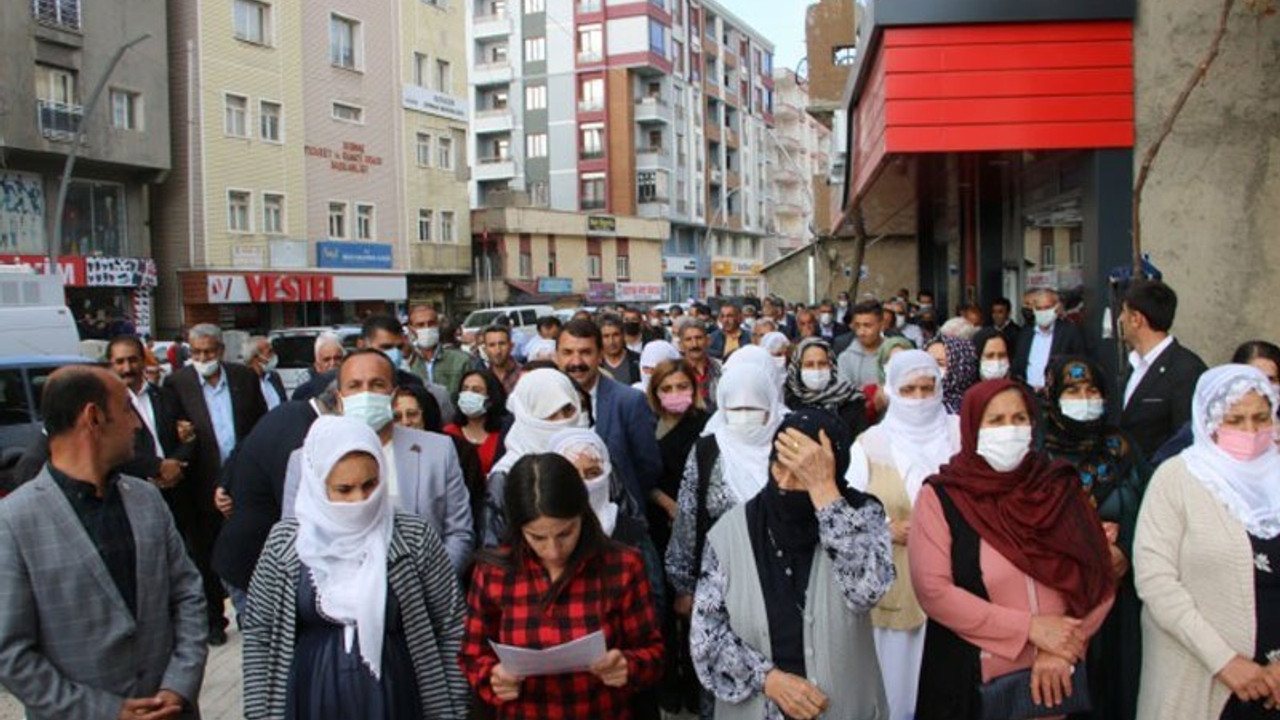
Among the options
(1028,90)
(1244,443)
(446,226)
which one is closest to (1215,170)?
(1028,90)

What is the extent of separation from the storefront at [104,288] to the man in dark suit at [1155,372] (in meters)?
24.6

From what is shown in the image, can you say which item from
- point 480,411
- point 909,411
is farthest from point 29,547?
point 909,411

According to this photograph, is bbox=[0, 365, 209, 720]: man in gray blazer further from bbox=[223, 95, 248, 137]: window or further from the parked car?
bbox=[223, 95, 248, 137]: window

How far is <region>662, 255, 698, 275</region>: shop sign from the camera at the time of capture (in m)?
59.7

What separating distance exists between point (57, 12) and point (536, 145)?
35.4m

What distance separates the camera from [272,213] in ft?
106

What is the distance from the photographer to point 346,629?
3.22m

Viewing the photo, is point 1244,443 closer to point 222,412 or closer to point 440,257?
point 222,412

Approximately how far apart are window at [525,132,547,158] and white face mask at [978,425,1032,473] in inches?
2251

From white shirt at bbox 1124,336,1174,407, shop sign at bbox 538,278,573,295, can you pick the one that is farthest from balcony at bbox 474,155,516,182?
white shirt at bbox 1124,336,1174,407

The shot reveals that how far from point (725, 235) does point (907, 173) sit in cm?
5536

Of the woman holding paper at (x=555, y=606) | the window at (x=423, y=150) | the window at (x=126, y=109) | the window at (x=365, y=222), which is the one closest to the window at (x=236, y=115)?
the window at (x=126, y=109)

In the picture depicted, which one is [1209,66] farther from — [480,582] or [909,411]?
[480,582]

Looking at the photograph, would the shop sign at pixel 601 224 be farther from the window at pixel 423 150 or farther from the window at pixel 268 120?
the window at pixel 268 120
